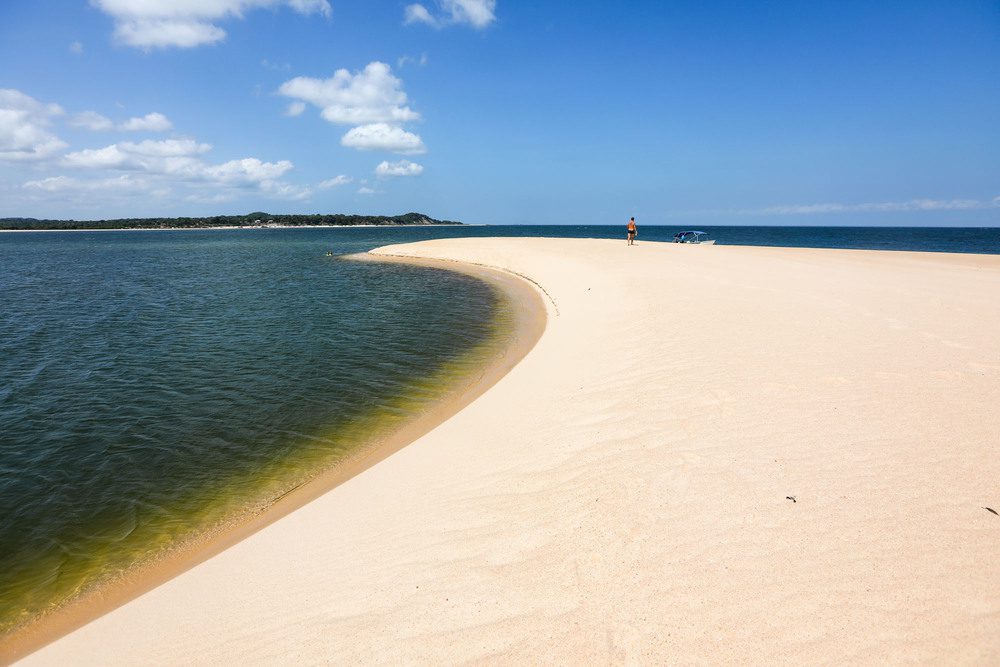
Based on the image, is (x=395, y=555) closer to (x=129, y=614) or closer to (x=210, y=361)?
(x=129, y=614)

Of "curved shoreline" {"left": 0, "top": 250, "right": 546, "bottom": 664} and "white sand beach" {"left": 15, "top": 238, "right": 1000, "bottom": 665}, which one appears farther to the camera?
"curved shoreline" {"left": 0, "top": 250, "right": 546, "bottom": 664}

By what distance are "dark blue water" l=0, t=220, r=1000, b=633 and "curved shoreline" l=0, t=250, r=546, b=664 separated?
24 cm

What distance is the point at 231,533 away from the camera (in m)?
6.18

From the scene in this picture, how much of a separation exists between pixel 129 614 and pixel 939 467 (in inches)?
334

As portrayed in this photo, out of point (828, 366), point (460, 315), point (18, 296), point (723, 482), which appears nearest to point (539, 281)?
point (460, 315)

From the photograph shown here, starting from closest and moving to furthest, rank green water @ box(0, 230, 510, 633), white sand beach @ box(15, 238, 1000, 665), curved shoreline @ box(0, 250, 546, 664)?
white sand beach @ box(15, 238, 1000, 665)
curved shoreline @ box(0, 250, 546, 664)
green water @ box(0, 230, 510, 633)

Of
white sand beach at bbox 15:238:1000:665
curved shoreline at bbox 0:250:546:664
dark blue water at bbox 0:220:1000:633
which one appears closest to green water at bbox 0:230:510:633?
dark blue water at bbox 0:220:1000:633

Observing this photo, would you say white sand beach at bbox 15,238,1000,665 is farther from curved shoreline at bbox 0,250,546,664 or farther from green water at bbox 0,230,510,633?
green water at bbox 0,230,510,633

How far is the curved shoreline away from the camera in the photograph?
15.8 ft

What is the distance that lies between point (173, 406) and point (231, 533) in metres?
5.55

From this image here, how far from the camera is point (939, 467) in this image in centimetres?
493

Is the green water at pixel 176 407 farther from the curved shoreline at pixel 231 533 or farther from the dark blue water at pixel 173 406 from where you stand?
the curved shoreline at pixel 231 533

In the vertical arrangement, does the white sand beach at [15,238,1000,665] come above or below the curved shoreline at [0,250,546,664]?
above

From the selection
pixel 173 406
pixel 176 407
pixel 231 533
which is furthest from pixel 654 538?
pixel 173 406
